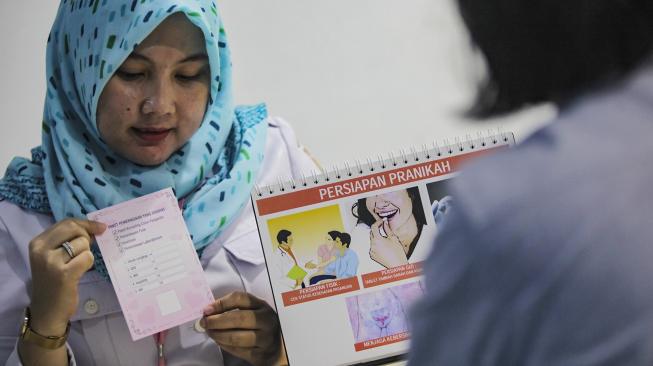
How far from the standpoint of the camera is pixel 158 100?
4.17 feet

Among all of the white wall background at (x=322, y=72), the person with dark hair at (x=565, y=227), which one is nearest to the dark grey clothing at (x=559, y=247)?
the person with dark hair at (x=565, y=227)

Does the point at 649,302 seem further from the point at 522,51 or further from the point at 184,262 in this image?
the point at 184,262

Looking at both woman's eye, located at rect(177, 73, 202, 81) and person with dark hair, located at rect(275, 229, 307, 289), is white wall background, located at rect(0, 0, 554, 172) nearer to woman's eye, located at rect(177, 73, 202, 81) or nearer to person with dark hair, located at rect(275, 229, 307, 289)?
woman's eye, located at rect(177, 73, 202, 81)

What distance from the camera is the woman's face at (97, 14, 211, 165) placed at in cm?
128

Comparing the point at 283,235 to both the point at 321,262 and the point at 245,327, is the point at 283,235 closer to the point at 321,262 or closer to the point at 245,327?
the point at 321,262

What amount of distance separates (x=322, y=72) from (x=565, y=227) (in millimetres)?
1566

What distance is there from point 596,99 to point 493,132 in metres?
0.66

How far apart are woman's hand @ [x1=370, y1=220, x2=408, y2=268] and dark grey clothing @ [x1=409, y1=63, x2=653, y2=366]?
2.00ft

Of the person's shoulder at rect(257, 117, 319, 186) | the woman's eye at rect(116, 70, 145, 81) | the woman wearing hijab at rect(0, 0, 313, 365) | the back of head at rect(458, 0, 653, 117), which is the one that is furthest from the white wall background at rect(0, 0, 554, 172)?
the back of head at rect(458, 0, 653, 117)

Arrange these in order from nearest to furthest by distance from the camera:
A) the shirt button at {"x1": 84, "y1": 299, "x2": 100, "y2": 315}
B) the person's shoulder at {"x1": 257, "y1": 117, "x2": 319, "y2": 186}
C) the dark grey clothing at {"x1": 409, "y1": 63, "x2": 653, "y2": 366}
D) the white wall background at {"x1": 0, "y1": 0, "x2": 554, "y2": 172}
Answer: the dark grey clothing at {"x1": 409, "y1": 63, "x2": 653, "y2": 366}, the shirt button at {"x1": 84, "y1": 299, "x2": 100, "y2": 315}, the person's shoulder at {"x1": 257, "y1": 117, "x2": 319, "y2": 186}, the white wall background at {"x1": 0, "y1": 0, "x2": 554, "y2": 172}

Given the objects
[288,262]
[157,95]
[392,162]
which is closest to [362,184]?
[392,162]

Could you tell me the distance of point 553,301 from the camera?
473 millimetres

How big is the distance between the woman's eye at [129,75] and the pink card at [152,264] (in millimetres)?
233

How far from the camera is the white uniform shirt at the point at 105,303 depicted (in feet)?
4.10
